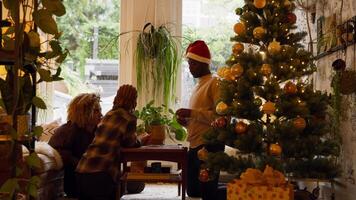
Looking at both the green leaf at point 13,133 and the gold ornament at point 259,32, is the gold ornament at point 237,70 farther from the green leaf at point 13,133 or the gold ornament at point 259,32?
the green leaf at point 13,133

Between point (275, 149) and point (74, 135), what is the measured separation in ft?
5.92

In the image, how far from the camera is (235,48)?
3584 mm

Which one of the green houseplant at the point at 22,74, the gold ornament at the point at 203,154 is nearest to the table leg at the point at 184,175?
the gold ornament at the point at 203,154

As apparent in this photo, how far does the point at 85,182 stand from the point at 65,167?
0.60 metres

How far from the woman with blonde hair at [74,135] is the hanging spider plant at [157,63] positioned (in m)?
1.61

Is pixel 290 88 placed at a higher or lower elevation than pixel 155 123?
higher

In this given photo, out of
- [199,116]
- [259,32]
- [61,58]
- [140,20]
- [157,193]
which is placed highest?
[140,20]

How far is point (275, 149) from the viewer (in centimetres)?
331

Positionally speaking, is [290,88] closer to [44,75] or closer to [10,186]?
[44,75]

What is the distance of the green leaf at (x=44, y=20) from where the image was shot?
1033 millimetres

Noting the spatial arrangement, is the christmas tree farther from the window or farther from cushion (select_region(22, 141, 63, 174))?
the window

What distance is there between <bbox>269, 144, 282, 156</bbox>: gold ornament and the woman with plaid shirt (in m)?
1.16

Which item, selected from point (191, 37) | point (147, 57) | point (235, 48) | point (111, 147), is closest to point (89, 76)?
point (147, 57)

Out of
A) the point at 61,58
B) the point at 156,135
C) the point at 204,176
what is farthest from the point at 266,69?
the point at 61,58
